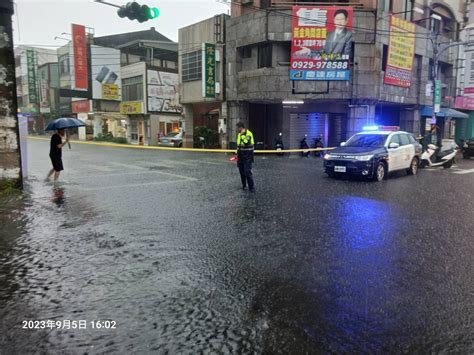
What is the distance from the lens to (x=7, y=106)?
9.16 meters

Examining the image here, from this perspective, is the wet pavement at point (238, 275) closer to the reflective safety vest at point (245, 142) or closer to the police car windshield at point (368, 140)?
the reflective safety vest at point (245, 142)

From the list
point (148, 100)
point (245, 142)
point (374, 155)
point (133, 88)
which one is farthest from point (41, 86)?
point (374, 155)

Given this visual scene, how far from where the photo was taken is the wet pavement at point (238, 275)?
2.97 meters

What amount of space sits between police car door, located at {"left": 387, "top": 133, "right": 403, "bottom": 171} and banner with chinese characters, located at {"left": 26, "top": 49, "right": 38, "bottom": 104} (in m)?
49.2

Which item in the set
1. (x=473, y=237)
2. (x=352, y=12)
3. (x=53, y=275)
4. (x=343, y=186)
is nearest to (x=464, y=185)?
(x=343, y=186)

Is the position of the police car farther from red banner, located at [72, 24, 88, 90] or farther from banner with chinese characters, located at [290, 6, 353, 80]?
red banner, located at [72, 24, 88, 90]

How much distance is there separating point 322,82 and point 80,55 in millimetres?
26582

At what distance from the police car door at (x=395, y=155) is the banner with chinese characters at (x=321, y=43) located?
1015 cm

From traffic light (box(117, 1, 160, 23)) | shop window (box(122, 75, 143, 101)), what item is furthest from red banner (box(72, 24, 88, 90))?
traffic light (box(117, 1, 160, 23))

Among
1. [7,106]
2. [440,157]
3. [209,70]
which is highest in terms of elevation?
[209,70]

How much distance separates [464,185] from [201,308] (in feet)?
36.1

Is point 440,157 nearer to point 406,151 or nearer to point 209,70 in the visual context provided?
point 406,151

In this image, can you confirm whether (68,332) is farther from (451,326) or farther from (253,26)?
(253,26)

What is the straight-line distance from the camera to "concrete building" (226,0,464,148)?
22.3m
